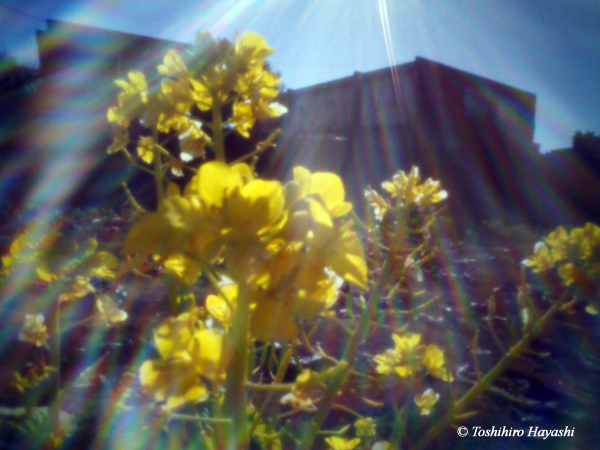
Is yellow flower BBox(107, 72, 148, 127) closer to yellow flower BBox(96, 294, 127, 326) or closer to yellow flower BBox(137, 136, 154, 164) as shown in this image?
yellow flower BBox(137, 136, 154, 164)

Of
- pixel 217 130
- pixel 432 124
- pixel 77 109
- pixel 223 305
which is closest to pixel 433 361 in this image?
pixel 223 305

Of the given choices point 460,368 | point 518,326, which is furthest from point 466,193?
point 460,368

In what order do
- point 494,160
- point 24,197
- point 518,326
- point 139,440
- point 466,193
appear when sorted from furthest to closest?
1. point 494,160
2. point 466,193
3. point 24,197
4. point 518,326
5. point 139,440

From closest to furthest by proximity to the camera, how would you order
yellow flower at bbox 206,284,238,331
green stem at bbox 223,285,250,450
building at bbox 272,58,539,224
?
green stem at bbox 223,285,250,450
yellow flower at bbox 206,284,238,331
building at bbox 272,58,539,224

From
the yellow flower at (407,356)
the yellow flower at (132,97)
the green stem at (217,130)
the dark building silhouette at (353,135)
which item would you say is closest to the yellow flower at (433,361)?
the yellow flower at (407,356)

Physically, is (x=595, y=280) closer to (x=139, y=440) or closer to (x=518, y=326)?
(x=139, y=440)

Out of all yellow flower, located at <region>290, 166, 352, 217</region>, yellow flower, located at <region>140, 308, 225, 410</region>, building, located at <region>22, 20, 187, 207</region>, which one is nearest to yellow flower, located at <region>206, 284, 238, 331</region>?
yellow flower, located at <region>140, 308, 225, 410</region>

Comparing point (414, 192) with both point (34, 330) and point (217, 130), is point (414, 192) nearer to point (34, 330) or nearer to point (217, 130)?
point (217, 130)

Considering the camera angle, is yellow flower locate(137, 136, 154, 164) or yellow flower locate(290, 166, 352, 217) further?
→ yellow flower locate(137, 136, 154, 164)
